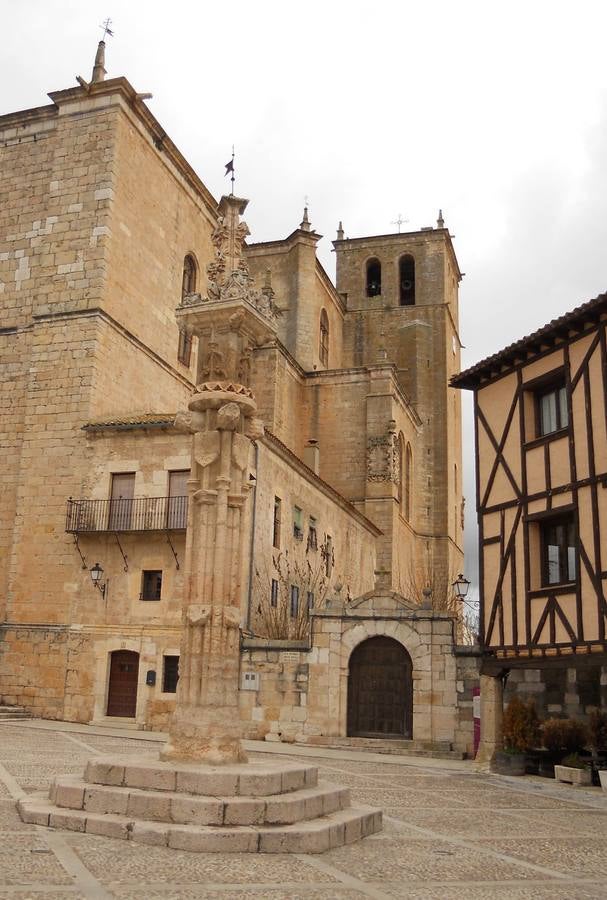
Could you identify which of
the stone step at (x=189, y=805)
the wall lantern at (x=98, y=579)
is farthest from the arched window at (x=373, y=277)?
the stone step at (x=189, y=805)

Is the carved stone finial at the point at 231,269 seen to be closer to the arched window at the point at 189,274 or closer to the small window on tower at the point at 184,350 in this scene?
the small window on tower at the point at 184,350

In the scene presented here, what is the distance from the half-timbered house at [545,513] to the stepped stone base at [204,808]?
6.35m

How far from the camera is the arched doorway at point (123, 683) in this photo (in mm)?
19969

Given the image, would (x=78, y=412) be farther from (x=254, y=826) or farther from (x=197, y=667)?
(x=254, y=826)

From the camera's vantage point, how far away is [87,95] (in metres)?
24.6

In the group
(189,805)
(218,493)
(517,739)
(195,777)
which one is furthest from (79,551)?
(189,805)

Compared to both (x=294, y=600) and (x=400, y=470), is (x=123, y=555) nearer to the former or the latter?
(x=294, y=600)

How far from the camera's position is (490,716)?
51.2 feet

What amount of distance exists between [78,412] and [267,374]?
1202 centimetres

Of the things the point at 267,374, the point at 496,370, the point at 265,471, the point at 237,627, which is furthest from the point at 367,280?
the point at 237,627

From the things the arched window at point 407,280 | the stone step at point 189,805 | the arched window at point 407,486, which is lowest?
the stone step at point 189,805

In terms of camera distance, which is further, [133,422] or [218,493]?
[133,422]

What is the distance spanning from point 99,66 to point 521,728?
2062 centimetres

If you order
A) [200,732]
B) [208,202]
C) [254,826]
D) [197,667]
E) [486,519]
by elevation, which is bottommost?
[254,826]
